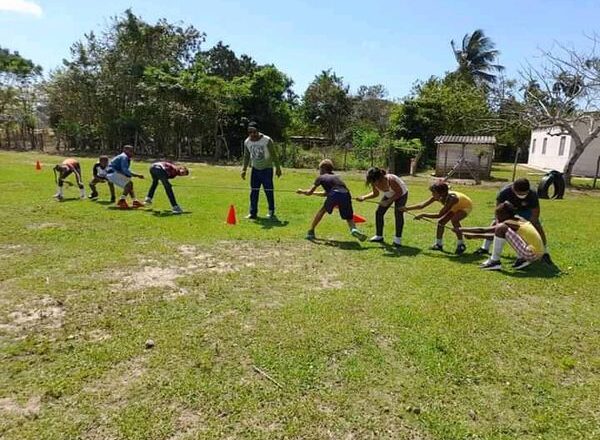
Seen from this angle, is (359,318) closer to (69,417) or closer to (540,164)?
(69,417)

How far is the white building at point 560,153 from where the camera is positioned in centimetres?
2894

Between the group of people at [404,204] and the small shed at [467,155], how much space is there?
17119mm

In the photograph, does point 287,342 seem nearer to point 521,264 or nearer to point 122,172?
point 521,264

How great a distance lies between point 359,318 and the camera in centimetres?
459

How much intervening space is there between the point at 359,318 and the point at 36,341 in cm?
289

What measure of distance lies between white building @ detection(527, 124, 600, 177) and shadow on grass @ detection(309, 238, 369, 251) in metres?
21.3

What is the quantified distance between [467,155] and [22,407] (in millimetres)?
24358

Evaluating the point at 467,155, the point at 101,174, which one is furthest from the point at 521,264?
the point at 467,155

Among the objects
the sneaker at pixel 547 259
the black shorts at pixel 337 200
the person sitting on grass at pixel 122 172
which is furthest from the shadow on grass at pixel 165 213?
the sneaker at pixel 547 259

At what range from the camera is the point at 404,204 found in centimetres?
759

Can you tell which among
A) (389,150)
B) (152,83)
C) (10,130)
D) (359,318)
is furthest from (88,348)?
(10,130)

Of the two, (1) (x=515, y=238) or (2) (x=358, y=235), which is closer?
(1) (x=515, y=238)

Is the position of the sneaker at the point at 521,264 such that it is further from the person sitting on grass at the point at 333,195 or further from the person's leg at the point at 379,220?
the person sitting on grass at the point at 333,195

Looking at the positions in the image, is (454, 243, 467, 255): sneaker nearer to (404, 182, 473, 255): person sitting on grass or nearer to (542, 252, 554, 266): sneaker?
(404, 182, 473, 255): person sitting on grass
